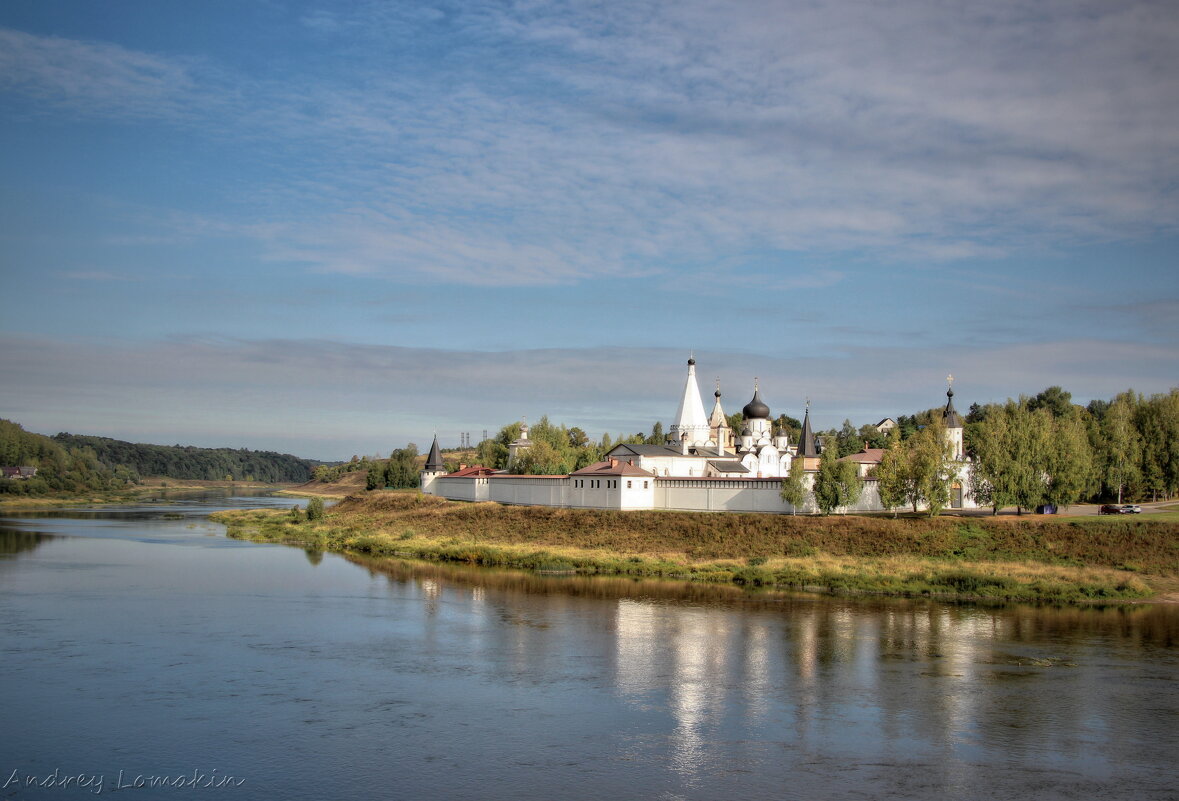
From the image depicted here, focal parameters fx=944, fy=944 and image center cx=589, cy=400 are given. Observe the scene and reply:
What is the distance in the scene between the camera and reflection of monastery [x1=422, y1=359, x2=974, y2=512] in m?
38.7

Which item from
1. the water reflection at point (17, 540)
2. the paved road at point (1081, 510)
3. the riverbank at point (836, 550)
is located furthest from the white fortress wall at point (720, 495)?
the water reflection at point (17, 540)

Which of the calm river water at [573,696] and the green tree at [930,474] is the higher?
the green tree at [930,474]

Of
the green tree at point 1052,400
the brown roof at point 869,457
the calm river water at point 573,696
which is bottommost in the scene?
the calm river water at point 573,696

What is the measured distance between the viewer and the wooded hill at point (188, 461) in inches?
5394

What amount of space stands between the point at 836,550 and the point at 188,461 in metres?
135

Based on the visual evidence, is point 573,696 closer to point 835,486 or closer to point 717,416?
point 835,486

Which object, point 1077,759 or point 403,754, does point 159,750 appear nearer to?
point 403,754

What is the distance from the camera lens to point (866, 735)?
15.0 m

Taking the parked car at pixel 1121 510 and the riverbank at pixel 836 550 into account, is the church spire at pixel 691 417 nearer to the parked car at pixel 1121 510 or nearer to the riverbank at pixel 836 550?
the riverbank at pixel 836 550

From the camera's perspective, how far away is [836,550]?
1305 inches

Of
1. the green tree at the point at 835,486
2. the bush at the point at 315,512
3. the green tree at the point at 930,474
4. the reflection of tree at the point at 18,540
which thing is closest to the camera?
the green tree at the point at 930,474

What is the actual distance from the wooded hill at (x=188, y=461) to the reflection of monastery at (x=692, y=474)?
3623 inches

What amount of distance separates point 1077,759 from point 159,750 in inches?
533

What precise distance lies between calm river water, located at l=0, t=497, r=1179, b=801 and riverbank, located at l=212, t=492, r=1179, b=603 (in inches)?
101
